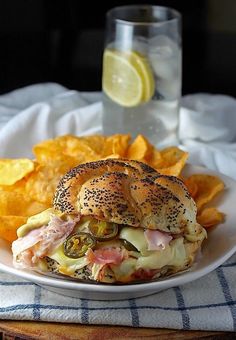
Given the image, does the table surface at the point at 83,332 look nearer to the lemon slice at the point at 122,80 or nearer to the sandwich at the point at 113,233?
the sandwich at the point at 113,233

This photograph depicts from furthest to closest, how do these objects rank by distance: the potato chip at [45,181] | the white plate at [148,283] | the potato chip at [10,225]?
the potato chip at [45,181]
the potato chip at [10,225]
the white plate at [148,283]

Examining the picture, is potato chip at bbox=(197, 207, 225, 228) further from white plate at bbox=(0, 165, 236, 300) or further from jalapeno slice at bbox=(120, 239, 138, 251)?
jalapeno slice at bbox=(120, 239, 138, 251)

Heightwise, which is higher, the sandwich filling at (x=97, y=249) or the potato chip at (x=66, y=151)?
the sandwich filling at (x=97, y=249)

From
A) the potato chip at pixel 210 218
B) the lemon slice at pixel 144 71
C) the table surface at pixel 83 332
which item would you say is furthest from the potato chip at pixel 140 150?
the table surface at pixel 83 332

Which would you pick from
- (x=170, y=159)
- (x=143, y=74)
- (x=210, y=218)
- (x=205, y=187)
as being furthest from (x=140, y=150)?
(x=143, y=74)

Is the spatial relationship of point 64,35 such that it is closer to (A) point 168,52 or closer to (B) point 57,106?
(B) point 57,106

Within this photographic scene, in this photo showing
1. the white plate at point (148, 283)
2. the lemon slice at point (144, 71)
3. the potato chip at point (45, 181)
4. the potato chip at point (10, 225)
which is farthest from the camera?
the lemon slice at point (144, 71)

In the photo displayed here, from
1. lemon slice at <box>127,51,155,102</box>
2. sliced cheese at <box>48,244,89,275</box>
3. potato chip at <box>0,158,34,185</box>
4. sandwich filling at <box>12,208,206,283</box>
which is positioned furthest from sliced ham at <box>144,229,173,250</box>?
lemon slice at <box>127,51,155,102</box>

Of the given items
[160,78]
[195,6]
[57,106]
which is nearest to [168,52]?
[160,78]
